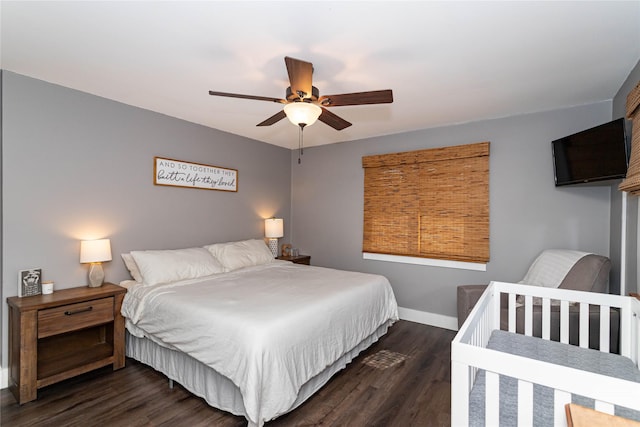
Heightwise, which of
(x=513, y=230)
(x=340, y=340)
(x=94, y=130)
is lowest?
(x=340, y=340)

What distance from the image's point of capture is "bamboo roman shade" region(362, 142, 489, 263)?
3.56 meters

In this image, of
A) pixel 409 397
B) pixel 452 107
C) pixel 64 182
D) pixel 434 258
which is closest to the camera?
pixel 409 397

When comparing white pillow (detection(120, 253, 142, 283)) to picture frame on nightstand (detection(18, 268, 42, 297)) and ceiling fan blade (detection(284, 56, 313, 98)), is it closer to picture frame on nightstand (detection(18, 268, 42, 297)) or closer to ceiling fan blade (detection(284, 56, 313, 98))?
picture frame on nightstand (detection(18, 268, 42, 297))

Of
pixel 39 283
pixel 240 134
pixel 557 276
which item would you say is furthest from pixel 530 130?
pixel 39 283

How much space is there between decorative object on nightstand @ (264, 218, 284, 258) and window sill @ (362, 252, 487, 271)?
1316 millimetres

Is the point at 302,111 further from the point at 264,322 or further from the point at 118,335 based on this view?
the point at 118,335

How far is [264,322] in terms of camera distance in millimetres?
1979

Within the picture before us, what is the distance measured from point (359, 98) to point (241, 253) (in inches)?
99.5

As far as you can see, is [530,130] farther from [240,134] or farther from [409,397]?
[240,134]

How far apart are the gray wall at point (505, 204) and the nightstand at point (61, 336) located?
292 cm

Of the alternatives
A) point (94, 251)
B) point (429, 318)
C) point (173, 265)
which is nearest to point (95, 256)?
point (94, 251)

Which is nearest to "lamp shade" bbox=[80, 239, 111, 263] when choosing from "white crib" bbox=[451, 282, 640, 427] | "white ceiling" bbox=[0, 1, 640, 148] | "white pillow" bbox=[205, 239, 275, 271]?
"white pillow" bbox=[205, 239, 275, 271]

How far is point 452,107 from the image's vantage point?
3.13 metres

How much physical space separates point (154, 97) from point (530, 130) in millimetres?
3907
